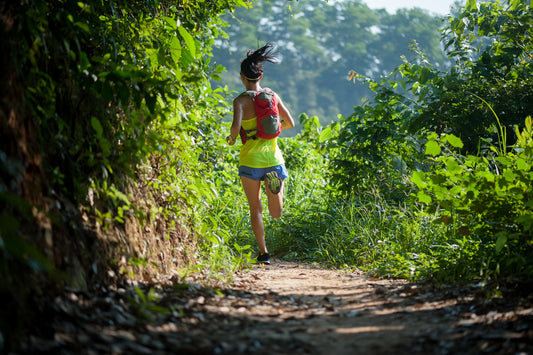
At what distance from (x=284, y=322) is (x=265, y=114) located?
8.39 feet

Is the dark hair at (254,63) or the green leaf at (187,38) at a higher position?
the dark hair at (254,63)

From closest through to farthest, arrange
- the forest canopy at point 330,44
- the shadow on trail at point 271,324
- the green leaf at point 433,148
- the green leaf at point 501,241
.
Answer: the shadow on trail at point 271,324 < the green leaf at point 501,241 < the green leaf at point 433,148 < the forest canopy at point 330,44

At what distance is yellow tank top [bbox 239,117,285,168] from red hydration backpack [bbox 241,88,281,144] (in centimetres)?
7

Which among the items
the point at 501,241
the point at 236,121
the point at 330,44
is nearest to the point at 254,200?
the point at 236,121

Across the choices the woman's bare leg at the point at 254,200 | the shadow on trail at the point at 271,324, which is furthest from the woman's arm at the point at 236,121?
the shadow on trail at the point at 271,324

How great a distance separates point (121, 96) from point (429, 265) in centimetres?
262

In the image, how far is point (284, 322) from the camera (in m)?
2.41

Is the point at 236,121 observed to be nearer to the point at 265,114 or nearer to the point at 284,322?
the point at 265,114

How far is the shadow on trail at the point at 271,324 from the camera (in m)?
1.76

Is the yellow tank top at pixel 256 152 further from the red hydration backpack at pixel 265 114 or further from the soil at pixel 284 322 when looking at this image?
the soil at pixel 284 322

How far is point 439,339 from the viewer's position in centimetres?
201

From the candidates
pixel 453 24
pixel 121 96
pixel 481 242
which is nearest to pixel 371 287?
pixel 481 242

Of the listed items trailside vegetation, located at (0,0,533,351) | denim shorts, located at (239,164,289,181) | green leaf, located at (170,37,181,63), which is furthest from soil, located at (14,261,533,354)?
denim shorts, located at (239,164,289,181)

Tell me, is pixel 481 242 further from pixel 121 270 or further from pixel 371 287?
pixel 121 270
